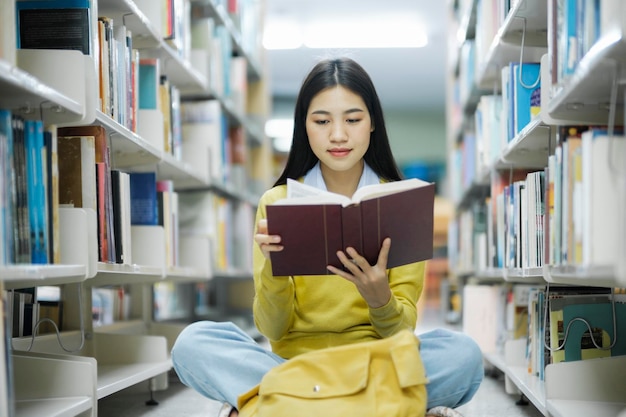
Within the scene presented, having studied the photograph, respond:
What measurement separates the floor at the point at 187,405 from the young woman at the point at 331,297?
447 millimetres

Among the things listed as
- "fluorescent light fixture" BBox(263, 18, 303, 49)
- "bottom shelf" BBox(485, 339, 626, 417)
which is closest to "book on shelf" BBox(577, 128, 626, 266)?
"bottom shelf" BBox(485, 339, 626, 417)

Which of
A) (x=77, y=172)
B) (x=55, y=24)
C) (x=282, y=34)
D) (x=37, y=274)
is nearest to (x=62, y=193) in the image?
(x=77, y=172)

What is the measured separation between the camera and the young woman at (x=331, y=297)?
156cm

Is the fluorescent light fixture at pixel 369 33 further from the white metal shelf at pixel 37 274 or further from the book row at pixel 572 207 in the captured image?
the white metal shelf at pixel 37 274

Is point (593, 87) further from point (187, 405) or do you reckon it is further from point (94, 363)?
point (187, 405)

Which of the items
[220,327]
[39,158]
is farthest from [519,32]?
[39,158]

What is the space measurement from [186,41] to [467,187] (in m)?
1.57

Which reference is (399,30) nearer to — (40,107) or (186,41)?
(186,41)

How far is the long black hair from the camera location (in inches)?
68.8

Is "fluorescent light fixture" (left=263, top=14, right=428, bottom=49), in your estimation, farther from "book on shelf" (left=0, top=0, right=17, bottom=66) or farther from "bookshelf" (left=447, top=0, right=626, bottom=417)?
"book on shelf" (left=0, top=0, right=17, bottom=66)

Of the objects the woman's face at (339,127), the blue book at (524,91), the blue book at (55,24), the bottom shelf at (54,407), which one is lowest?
the bottom shelf at (54,407)

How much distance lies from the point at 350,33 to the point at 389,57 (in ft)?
2.55

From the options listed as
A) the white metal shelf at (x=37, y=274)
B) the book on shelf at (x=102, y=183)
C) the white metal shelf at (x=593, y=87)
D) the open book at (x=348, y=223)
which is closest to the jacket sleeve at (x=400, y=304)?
the open book at (x=348, y=223)

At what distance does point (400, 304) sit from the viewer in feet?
5.23
